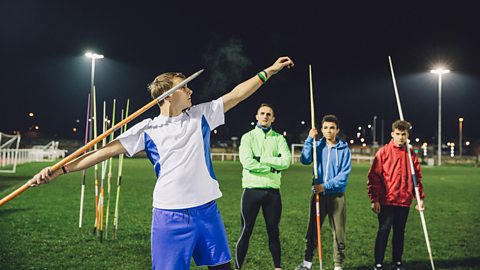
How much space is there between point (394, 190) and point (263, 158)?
6.11 ft

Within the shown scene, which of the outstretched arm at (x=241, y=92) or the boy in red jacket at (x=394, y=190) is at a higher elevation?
the outstretched arm at (x=241, y=92)

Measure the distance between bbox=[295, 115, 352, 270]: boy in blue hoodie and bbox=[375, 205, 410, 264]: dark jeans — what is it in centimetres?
50

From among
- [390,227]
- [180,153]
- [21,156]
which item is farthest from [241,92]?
[21,156]

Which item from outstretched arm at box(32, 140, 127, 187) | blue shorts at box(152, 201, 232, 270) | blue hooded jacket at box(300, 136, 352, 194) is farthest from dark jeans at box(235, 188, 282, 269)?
outstretched arm at box(32, 140, 127, 187)

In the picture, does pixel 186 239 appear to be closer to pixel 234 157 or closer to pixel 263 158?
pixel 263 158

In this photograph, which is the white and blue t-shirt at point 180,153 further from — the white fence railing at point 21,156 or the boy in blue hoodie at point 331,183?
the white fence railing at point 21,156

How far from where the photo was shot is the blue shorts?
357 centimetres

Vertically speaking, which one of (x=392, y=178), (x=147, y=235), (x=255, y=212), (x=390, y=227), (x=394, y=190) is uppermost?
(x=392, y=178)

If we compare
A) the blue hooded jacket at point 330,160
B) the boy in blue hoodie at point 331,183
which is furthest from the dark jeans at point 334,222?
the blue hooded jacket at point 330,160

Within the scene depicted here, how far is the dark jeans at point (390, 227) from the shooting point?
6457 mm

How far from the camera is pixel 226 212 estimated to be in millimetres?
12250

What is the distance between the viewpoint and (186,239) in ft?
11.7

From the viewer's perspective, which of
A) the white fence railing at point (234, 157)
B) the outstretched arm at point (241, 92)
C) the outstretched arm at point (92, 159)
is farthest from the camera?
the white fence railing at point (234, 157)

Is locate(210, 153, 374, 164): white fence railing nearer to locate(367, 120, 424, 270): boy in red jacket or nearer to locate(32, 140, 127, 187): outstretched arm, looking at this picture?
locate(367, 120, 424, 270): boy in red jacket
